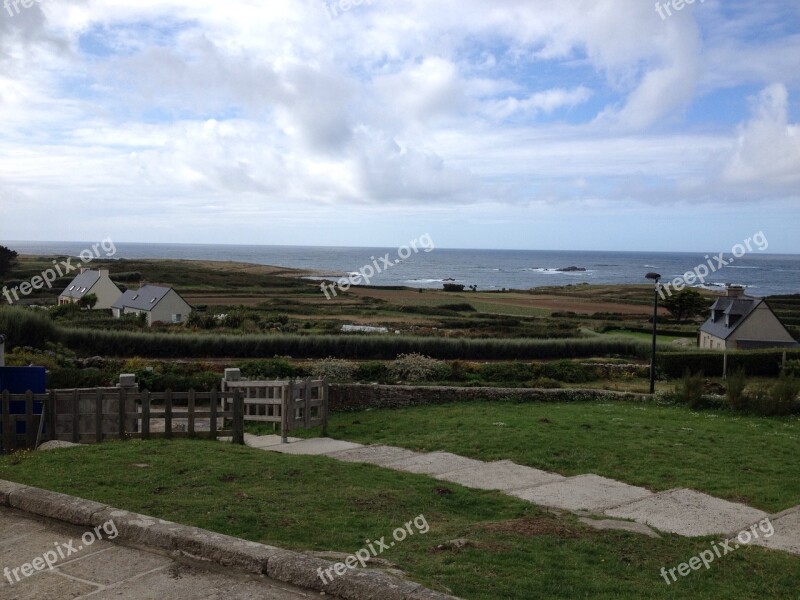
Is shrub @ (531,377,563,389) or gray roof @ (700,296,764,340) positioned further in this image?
gray roof @ (700,296,764,340)

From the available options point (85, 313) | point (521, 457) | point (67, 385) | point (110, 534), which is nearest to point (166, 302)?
point (85, 313)

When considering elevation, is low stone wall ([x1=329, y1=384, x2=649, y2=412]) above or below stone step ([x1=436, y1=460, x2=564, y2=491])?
below

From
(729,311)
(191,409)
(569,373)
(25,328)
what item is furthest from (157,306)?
(191,409)

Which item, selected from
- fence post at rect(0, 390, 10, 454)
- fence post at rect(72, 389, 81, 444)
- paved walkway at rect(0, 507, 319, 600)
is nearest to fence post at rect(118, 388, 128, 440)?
fence post at rect(72, 389, 81, 444)

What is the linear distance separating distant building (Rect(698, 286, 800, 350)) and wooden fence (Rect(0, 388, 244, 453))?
1089 inches

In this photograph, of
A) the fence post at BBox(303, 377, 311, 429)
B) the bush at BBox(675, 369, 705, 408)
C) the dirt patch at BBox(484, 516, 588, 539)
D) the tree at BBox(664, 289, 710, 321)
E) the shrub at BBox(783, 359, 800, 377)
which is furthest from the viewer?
the tree at BBox(664, 289, 710, 321)

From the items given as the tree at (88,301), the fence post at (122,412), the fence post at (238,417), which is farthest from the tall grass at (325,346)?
the tree at (88,301)

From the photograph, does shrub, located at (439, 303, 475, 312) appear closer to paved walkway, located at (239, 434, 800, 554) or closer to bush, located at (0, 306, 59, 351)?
bush, located at (0, 306, 59, 351)

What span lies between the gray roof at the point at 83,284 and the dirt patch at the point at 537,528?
169 ft

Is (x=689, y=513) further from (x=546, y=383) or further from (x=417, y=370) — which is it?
(x=417, y=370)

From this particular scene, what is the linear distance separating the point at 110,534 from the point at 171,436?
657cm

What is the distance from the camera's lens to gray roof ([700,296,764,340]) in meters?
34.9

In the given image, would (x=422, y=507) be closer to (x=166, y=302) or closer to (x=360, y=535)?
(x=360, y=535)

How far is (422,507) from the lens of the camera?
8.87 metres
